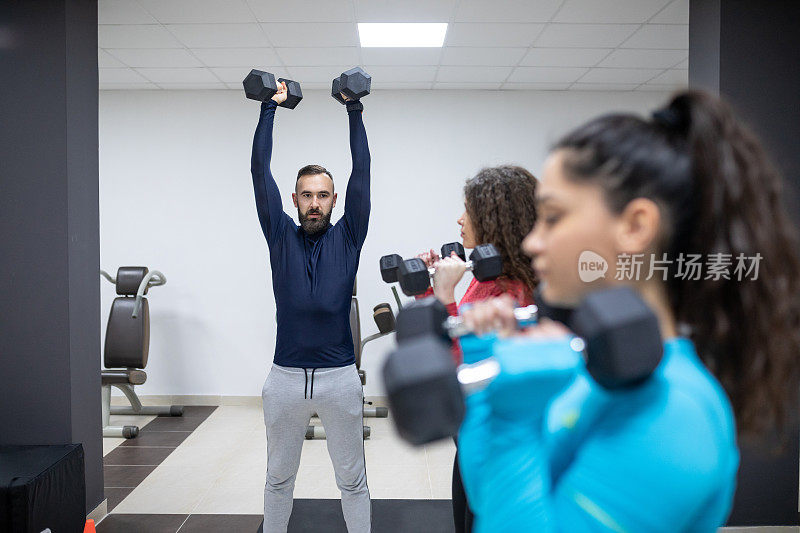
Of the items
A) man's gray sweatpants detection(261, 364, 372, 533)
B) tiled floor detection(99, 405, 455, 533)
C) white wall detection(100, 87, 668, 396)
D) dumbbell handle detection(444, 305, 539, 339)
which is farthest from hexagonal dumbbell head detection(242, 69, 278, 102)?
white wall detection(100, 87, 668, 396)

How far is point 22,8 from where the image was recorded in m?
2.46

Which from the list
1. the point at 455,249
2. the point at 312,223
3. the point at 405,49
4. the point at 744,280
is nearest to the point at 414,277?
the point at 455,249

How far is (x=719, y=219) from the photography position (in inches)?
25.4

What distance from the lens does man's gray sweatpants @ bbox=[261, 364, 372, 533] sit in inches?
85.3

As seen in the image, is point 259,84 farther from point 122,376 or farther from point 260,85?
point 122,376

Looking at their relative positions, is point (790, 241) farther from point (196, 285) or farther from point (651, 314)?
point (196, 285)

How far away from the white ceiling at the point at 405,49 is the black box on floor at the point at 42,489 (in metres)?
2.51

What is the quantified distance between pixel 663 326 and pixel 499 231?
1.09 m

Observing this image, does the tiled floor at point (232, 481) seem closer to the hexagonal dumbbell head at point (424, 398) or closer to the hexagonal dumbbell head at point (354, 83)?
the hexagonal dumbbell head at point (354, 83)

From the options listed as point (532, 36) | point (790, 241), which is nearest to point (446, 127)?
point (532, 36)

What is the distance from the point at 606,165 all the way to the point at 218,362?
491 cm

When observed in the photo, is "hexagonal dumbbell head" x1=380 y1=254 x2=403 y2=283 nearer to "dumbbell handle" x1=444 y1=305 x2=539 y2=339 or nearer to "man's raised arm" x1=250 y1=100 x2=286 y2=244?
"man's raised arm" x1=250 y1=100 x2=286 y2=244

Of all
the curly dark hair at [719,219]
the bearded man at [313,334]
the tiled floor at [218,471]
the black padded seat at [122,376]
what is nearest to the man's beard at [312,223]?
the bearded man at [313,334]

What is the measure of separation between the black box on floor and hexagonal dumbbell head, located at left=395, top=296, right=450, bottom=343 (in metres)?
2.04
